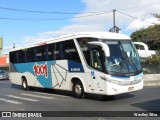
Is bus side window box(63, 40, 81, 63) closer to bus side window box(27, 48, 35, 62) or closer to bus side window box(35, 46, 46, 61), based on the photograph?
bus side window box(35, 46, 46, 61)

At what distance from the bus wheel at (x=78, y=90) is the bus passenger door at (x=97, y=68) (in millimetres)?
1177

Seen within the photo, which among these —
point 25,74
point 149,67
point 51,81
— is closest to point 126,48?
point 51,81

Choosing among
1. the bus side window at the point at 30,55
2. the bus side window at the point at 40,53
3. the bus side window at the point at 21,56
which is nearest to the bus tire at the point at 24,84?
the bus side window at the point at 21,56

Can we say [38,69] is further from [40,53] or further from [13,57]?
[13,57]

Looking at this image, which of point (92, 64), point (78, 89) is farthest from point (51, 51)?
point (92, 64)

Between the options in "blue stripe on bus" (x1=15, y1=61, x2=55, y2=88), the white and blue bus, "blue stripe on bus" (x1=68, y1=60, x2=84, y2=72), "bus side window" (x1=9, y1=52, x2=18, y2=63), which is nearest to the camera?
the white and blue bus

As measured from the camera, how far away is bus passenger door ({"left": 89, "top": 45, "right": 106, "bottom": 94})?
46.1 ft

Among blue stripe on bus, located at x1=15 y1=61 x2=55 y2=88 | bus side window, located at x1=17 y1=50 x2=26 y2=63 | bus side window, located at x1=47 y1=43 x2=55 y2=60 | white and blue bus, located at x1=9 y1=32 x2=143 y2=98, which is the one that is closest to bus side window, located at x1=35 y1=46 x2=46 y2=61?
white and blue bus, located at x1=9 y1=32 x2=143 y2=98

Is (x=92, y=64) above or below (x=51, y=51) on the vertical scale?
below

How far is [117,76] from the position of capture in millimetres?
13859

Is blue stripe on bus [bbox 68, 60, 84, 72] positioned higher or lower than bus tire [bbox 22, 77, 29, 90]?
higher

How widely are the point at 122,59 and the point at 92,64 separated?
1373mm

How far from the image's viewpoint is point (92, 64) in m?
14.7

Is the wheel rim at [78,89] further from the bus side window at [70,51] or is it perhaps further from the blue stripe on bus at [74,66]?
the bus side window at [70,51]
